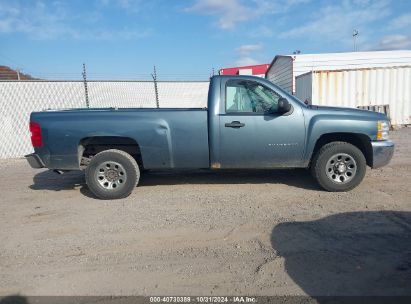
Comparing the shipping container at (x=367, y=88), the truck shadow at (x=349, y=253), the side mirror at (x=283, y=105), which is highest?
the shipping container at (x=367, y=88)

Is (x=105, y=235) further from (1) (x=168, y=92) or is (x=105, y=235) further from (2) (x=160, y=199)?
(1) (x=168, y=92)

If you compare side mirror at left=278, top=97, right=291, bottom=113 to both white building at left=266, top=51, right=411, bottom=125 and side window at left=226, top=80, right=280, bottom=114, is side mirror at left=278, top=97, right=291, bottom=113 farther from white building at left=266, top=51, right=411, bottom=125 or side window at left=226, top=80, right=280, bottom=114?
white building at left=266, top=51, right=411, bottom=125

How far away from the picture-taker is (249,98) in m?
5.44

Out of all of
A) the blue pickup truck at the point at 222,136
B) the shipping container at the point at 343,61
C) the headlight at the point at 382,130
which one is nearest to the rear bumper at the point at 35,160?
the blue pickup truck at the point at 222,136

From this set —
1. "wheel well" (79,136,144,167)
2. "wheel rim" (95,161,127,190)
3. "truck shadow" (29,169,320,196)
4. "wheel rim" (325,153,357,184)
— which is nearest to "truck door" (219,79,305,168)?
"wheel rim" (325,153,357,184)

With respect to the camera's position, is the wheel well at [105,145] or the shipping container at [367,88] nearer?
the wheel well at [105,145]

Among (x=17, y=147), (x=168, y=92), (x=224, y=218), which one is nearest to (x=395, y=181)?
(x=224, y=218)

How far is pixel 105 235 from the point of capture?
13.4 feet

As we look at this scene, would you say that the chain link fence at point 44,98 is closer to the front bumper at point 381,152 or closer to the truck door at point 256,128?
the truck door at point 256,128

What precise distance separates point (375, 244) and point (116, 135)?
155 inches

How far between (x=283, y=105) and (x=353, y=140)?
1503mm

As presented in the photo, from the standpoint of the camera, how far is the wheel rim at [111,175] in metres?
5.40

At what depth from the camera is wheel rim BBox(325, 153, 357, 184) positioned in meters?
5.39

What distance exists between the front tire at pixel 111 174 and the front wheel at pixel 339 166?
305 cm
